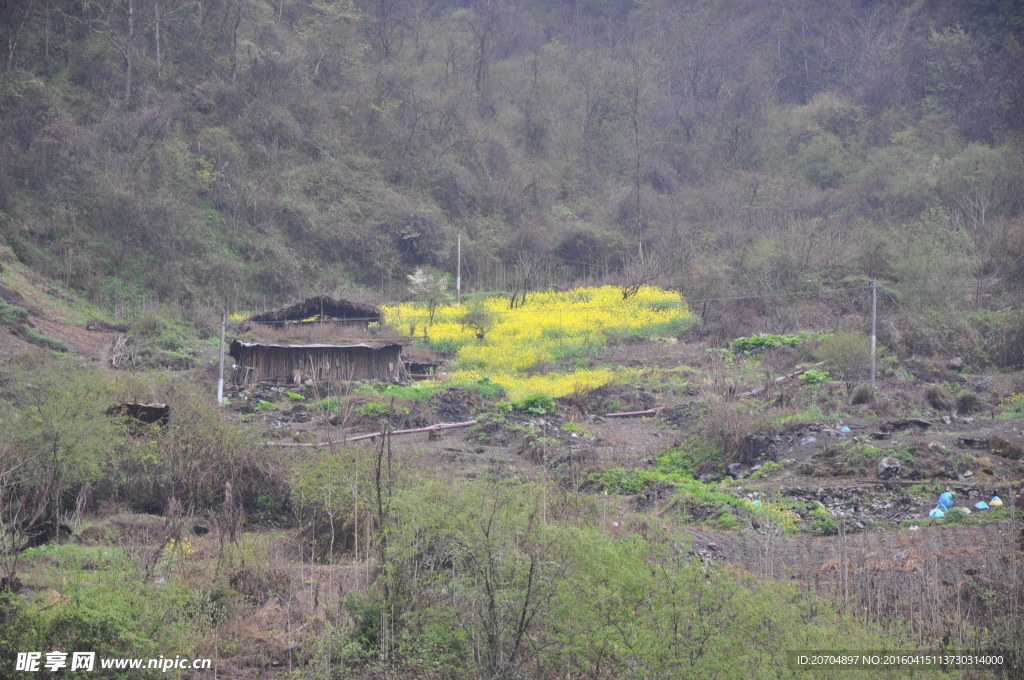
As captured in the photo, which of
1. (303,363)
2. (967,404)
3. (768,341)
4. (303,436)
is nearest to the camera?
(303,436)

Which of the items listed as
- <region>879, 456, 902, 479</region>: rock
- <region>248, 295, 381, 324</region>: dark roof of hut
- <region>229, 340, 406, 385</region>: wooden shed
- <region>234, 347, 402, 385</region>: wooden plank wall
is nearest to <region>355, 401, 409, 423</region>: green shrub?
<region>229, 340, 406, 385</region>: wooden shed

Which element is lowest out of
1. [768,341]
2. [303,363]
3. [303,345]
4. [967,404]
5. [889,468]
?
[889,468]

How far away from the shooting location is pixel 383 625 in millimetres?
7656

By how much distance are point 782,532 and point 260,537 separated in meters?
6.88

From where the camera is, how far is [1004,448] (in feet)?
48.4

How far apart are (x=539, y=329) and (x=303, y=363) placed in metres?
9.94

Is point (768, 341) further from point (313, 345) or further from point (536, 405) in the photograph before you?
point (313, 345)

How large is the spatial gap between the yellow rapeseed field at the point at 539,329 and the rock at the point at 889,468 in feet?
33.5

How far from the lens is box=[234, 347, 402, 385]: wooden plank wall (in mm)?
25703

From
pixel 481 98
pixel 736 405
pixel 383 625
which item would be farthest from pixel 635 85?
pixel 383 625

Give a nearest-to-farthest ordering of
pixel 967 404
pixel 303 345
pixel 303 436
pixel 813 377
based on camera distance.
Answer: pixel 303 436 → pixel 967 404 → pixel 813 377 → pixel 303 345

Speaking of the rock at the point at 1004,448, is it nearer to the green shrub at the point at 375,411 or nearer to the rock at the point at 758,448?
the rock at the point at 758,448

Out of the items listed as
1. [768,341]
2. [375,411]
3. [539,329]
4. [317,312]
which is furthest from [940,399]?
[317,312]

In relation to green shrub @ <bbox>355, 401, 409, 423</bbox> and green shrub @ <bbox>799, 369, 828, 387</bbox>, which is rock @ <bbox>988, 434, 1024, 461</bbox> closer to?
green shrub @ <bbox>799, 369, 828, 387</bbox>
